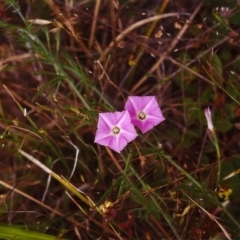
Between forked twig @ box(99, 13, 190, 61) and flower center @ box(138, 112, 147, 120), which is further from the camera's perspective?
forked twig @ box(99, 13, 190, 61)

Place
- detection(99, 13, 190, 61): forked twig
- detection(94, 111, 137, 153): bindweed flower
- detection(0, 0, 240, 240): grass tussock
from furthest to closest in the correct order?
1. detection(99, 13, 190, 61): forked twig
2. detection(0, 0, 240, 240): grass tussock
3. detection(94, 111, 137, 153): bindweed flower

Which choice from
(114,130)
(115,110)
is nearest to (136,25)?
(115,110)

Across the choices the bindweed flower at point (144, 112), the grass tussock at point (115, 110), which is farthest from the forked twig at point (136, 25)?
the bindweed flower at point (144, 112)

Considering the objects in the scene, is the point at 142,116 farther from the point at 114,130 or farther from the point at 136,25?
the point at 136,25

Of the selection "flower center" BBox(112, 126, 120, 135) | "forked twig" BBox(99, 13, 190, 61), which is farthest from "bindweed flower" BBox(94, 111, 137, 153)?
"forked twig" BBox(99, 13, 190, 61)

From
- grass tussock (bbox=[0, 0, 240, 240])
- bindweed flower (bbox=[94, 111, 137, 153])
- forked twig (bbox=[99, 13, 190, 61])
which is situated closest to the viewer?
bindweed flower (bbox=[94, 111, 137, 153])

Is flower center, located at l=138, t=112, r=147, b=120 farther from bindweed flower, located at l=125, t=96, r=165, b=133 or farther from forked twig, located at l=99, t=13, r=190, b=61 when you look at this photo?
forked twig, located at l=99, t=13, r=190, b=61

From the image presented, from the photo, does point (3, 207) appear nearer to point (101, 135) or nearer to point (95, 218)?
point (95, 218)
